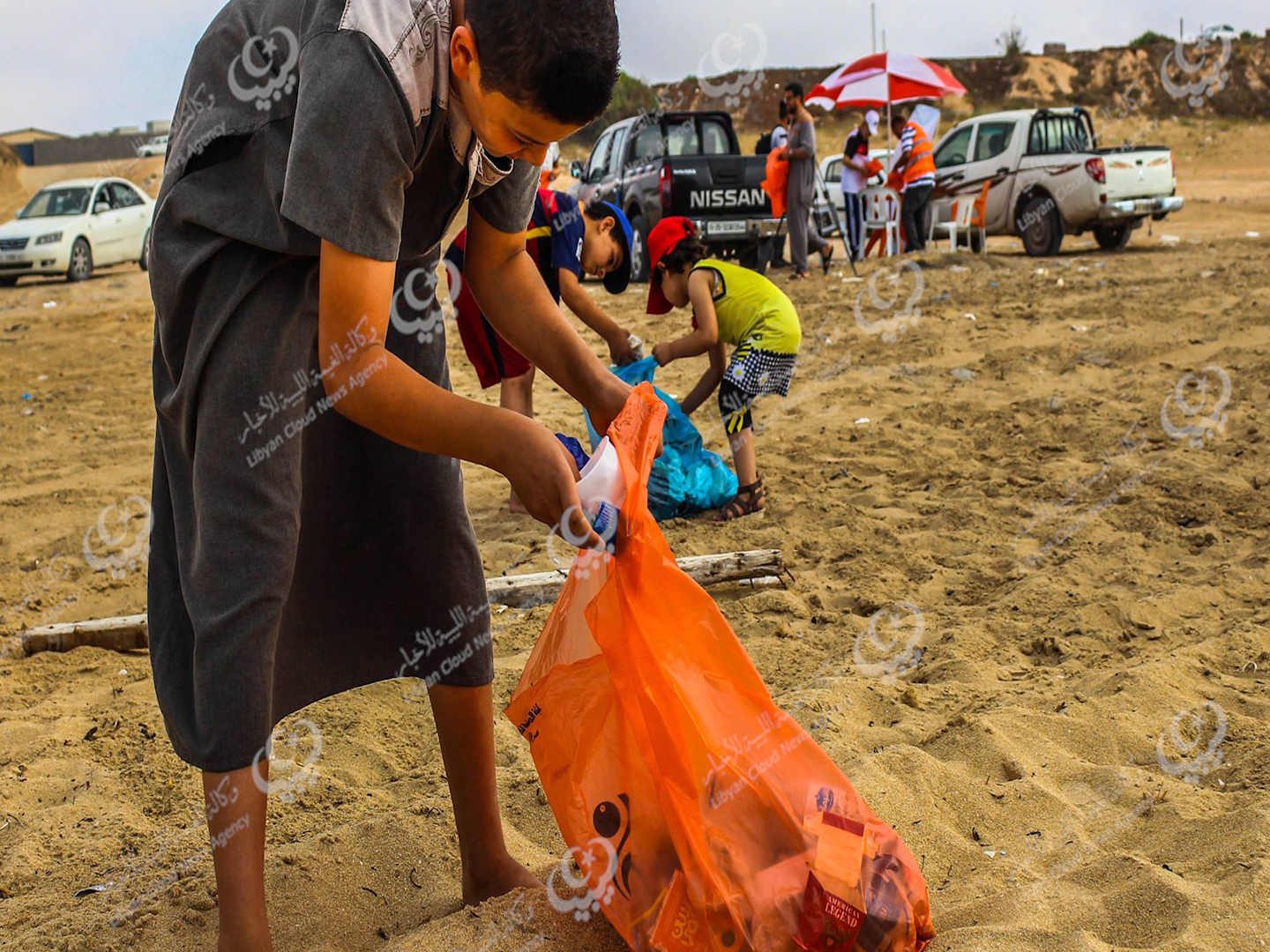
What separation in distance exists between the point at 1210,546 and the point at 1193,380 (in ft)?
7.50

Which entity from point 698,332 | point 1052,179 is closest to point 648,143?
point 1052,179

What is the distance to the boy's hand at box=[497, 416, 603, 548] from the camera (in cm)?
139

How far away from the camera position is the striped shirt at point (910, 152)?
11.8m

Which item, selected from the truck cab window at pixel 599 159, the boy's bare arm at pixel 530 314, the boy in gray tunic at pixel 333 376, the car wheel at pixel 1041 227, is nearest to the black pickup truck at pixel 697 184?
the truck cab window at pixel 599 159

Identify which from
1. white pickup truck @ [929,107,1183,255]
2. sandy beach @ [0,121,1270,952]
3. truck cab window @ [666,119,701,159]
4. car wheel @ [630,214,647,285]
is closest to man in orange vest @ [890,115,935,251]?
white pickup truck @ [929,107,1183,255]

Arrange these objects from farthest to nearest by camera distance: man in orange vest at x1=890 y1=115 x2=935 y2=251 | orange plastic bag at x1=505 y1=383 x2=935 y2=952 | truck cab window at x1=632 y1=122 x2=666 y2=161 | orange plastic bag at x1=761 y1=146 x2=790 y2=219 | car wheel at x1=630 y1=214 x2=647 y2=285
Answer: man in orange vest at x1=890 y1=115 x2=935 y2=251, truck cab window at x1=632 y1=122 x2=666 y2=161, car wheel at x1=630 y1=214 x2=647 y2=285, orange plastic bag at x1=761 y1=146 x2=790 y2=219, orange plastic bag at x1=505 y1=383 x2=935 y2=952

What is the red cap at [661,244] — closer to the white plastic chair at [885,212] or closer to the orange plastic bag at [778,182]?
the orange plastic bag at [778,182]

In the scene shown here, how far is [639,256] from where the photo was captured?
446 inches

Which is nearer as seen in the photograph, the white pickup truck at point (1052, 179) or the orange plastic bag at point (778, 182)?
the orange plastic bag at point (778, 182)

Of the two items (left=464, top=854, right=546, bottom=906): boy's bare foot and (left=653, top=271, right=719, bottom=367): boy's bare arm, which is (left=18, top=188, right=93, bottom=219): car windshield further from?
(left=464, top=854, right=546, bottom=906): boy's bare foot

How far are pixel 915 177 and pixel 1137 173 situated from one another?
248 cm

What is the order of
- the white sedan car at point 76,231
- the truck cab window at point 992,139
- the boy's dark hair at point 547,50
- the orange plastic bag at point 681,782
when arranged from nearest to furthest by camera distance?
1. the boy's dark hair at point 547,50
2. the orange plastic bag at point 681,782
3. the truck cab window at point 992,139
4. the white sedan car at point 76,231

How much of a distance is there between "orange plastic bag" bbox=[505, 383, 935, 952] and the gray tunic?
387 mm

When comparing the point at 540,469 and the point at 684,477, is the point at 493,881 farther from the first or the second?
the point at 684,477
